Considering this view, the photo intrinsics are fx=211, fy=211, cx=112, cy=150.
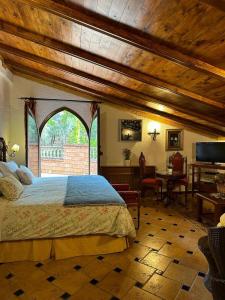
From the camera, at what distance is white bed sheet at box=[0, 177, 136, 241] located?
2.47 metres

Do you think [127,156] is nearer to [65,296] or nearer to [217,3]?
[65,296]

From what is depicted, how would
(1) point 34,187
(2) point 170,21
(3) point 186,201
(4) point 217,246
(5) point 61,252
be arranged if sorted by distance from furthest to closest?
(3) point 186,201 → (1) point 34,187 → (5) point 61,252 → (2) point 170,21 → (4) point 217,246

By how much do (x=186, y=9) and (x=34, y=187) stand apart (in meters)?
3.05

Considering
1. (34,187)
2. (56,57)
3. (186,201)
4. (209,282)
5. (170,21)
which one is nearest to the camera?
(209,282)

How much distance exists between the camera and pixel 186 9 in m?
1.64

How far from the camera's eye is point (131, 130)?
18.6 feet

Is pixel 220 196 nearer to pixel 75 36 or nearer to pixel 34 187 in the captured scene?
pixel 34 187

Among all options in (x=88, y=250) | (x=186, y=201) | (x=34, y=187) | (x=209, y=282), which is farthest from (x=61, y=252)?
(x=186, y=201)

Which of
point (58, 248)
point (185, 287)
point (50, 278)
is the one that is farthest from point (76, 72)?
point (185, 287)

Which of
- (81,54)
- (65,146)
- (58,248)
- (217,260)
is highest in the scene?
(81,54)

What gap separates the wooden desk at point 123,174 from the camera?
5598 millimetres

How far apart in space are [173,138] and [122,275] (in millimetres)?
4223

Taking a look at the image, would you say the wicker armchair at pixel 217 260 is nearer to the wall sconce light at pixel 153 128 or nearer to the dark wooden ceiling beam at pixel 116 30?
the dark wooden ceiling beam at pixel 116 30

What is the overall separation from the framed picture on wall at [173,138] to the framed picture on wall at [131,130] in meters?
0.80
